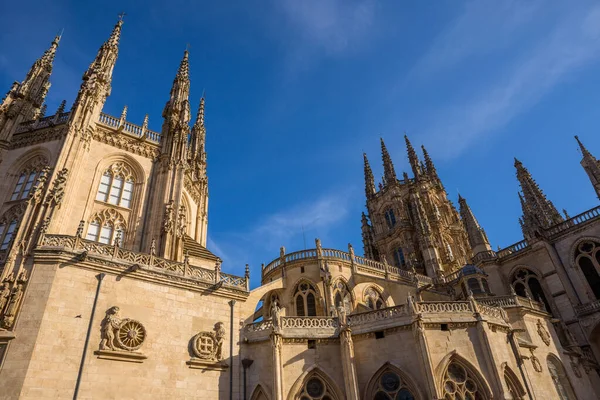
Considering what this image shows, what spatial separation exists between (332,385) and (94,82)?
24.3 meters

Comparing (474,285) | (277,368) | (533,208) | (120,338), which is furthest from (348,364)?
(533,208)

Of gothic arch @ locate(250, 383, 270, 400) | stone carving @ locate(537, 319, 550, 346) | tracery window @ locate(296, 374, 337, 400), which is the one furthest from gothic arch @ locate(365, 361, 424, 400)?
stone carving @ locate(537, 319, 550, 346)

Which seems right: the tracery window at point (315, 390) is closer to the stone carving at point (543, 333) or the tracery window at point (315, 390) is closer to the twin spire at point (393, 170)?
the stone carving at point (543, 333)

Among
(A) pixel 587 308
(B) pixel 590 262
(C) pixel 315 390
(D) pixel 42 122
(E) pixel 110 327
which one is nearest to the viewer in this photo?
(E) pixel 110 327

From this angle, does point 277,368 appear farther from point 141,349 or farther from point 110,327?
point 110,327

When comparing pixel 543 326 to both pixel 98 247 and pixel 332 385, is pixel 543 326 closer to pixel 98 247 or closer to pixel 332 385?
pixel 332 385

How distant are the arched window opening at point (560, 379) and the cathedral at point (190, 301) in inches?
3.4

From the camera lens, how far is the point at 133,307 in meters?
16.6

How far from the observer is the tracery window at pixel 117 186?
918 inches

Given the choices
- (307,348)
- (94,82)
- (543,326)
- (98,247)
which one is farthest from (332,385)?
(94,82)

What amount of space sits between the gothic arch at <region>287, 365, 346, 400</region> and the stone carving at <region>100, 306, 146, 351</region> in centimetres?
696

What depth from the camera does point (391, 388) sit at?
57.0 ft

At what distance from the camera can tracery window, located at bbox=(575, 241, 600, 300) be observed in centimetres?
2817

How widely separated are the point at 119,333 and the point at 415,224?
39548mm
